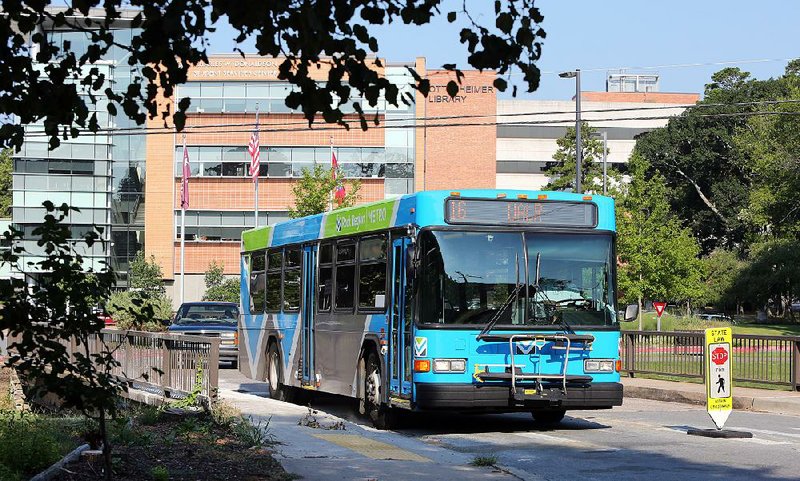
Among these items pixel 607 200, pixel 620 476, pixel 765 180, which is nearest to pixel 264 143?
pixel 765 180

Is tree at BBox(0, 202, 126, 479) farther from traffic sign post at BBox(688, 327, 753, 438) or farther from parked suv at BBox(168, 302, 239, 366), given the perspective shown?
parked suv at BBox(168, 302, 239, 366)

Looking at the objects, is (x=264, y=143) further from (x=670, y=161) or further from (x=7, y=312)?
(x=7, y=312)

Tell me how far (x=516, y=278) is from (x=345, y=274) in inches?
145

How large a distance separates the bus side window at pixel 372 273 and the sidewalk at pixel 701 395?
7299mm

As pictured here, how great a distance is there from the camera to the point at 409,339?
15.6 metres

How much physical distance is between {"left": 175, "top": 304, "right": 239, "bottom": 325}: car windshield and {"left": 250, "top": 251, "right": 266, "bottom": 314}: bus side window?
9110 mm

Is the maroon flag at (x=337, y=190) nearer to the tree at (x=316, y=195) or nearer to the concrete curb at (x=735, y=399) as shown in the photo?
the tree at (x=316, y=195)

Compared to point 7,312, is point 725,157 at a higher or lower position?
higher

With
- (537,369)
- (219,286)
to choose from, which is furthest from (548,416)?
(219,286)

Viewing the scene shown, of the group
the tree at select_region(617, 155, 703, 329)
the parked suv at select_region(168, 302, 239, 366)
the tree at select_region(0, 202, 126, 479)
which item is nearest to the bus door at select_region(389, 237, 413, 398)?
the tree at select_region(0, 202, 126, 479)

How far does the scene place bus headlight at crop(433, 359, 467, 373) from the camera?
49.9 ft

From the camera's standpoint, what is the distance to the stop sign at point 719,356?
1576 centimetres

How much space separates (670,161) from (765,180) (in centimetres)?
2228

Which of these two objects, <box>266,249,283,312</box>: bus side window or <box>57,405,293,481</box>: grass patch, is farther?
<box>266,249,283,312</box>: bus side window
